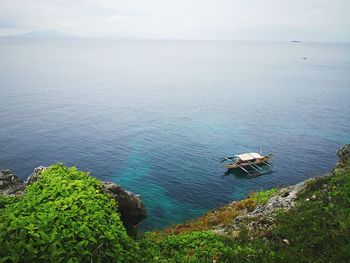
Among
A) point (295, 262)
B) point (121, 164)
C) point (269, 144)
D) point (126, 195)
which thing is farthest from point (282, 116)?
point (295, 262)

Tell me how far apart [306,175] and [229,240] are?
151 feet

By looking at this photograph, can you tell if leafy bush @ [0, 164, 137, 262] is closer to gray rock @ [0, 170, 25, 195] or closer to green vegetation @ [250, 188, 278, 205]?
green vegetation @ [250, 188, 278, 205]

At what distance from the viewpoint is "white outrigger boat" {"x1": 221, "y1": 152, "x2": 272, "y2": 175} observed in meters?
60.5

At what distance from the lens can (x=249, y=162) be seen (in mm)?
61938

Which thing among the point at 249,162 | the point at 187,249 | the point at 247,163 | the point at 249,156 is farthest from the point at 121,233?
the point at 249,156

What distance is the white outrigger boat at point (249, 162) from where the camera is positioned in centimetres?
6045

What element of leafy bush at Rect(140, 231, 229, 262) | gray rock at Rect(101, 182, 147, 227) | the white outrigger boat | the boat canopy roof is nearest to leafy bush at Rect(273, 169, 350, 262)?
leafy bush at Rect(140, 231, 229, 262)

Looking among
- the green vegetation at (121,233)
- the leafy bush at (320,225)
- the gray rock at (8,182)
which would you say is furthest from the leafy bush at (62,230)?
the gray rock at (8,182)

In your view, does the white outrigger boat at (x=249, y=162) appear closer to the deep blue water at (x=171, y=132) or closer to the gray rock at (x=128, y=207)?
the deep blue water at (x=171, y=132)

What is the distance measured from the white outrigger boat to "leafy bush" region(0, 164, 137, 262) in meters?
49.5

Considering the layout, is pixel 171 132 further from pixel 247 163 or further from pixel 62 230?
pixel 62 230

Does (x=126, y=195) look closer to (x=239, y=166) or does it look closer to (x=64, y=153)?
(x=239, y=166)

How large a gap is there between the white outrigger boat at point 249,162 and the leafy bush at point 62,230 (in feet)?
162

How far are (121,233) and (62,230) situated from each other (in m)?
2.37
